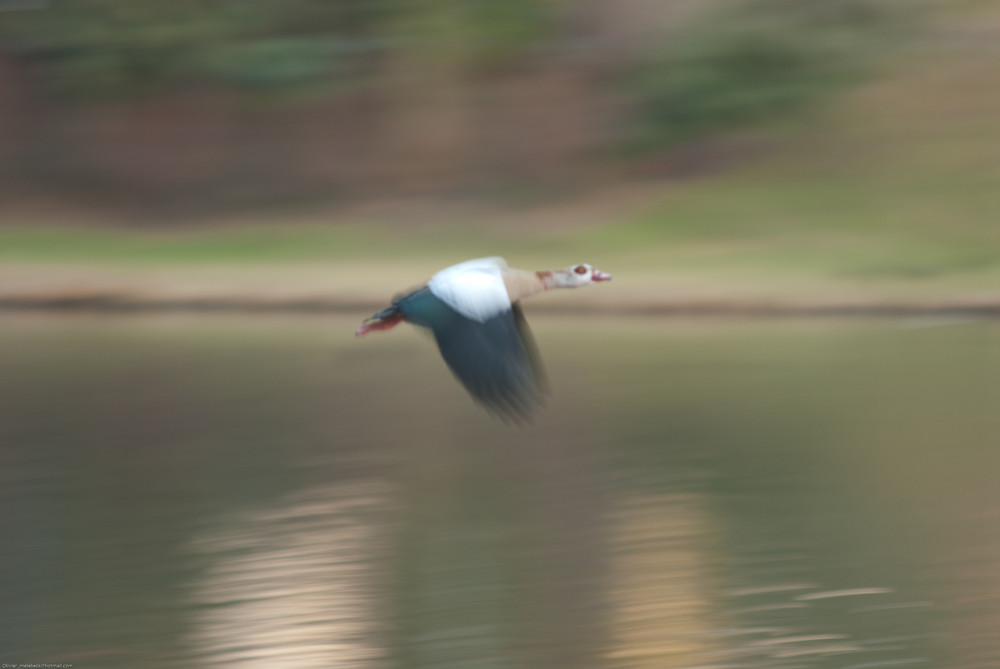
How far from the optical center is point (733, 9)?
16969 mm

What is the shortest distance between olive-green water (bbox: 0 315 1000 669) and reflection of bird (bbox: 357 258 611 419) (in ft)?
2.57

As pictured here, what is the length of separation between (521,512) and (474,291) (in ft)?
5.66

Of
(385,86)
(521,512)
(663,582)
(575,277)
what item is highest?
(385,86)

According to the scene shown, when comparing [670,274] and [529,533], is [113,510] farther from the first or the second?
[670,274]

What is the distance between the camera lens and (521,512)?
6.17 m

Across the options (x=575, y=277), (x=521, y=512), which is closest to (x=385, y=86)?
(x=521, y=512)

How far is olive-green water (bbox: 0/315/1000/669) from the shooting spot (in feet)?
15.3

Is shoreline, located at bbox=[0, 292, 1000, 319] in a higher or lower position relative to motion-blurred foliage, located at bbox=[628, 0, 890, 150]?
lower

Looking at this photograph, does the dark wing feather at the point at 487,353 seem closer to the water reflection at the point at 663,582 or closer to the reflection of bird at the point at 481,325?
the reflection of bird at the point at 481,325

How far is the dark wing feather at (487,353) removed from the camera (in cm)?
430

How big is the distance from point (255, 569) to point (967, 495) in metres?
2.70

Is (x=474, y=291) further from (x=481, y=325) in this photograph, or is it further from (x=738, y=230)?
(x=738, y=230)

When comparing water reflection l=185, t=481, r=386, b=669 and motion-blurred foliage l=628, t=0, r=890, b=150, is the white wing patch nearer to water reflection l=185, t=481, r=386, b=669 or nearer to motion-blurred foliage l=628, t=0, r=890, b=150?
water reflection l=185, t=481, r=386, b=669

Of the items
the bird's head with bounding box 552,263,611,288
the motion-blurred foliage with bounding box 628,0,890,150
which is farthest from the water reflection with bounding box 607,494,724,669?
the motion-blurred foliage with bounding box 628,0,890,150
